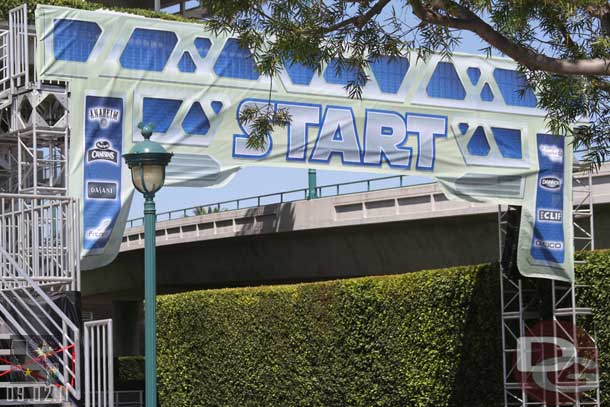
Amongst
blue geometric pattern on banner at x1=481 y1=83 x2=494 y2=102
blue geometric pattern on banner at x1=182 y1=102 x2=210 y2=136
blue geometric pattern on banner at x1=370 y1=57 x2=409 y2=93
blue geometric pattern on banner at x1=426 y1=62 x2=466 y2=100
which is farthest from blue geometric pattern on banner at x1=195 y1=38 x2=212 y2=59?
blue geometric pattern on banner at x1=481 y1=83 x2=494 y2=102

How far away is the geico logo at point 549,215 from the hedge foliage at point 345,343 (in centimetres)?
138

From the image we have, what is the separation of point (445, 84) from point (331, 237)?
1460 centimetres

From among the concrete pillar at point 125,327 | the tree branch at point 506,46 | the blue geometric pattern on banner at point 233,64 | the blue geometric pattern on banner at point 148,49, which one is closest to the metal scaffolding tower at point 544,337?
the blue geometric pattern on banner at point 233,64

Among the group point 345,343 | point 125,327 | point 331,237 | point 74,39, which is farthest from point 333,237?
point 125,327

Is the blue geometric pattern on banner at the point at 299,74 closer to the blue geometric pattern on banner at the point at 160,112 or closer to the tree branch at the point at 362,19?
the blue geometric pattern on banner at the point at 160,112

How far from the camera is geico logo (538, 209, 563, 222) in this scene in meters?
24.3

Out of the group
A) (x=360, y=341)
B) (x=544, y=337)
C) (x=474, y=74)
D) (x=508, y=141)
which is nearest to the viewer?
(x=544, y=337)

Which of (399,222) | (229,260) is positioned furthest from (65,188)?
(229,260)

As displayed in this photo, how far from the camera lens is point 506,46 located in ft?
46.0

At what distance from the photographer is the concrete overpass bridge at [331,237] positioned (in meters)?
33.4

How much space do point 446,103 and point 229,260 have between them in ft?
67.8

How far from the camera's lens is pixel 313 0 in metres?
15.8

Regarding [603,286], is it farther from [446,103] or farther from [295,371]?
[295,371]

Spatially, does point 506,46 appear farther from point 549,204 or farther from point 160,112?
point 549,204
